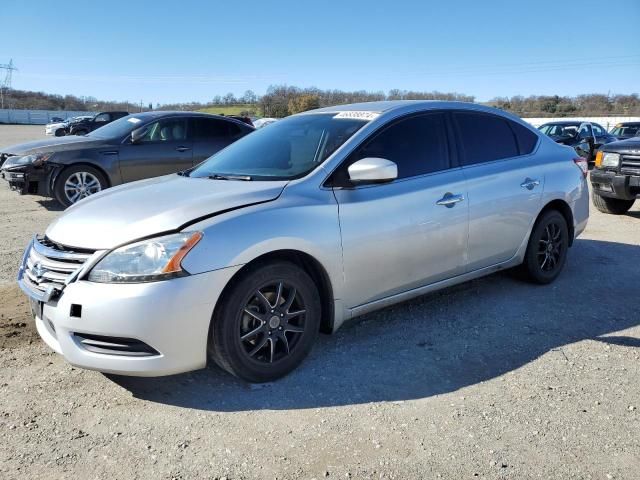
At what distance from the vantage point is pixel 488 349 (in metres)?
3.89

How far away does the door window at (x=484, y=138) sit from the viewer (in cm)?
455

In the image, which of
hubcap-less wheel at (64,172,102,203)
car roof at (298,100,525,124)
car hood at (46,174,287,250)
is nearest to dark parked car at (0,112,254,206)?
hubcap-less wheel at (64,172,102,203)

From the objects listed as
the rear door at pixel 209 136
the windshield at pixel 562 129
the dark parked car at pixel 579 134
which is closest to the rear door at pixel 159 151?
the rear door at pixel 209 136

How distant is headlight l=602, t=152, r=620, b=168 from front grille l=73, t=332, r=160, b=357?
25.8 ft

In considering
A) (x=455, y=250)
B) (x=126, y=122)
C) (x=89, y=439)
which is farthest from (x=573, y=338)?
(x=126, y=122)

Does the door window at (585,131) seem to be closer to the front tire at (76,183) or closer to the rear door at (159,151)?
the rear door at (159,151)

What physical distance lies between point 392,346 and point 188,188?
1.80 m

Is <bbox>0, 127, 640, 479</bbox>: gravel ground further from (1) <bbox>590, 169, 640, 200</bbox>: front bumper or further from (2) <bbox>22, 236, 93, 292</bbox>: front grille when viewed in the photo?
(1) <bbox>590, 169, 640, 200</bbox>: front bumper

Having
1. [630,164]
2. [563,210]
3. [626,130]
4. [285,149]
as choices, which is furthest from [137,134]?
[626,130]

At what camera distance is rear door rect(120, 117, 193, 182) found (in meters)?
9.26

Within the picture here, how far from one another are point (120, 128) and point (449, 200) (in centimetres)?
725

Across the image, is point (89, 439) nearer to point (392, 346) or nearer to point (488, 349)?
point (392, 346)

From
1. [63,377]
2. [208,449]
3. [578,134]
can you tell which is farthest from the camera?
[578,134]

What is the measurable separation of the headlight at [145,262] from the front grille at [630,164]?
7497mm
